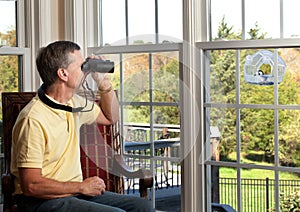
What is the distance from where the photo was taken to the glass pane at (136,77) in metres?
3.52

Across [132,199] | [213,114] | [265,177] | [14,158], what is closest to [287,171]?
[265,177]

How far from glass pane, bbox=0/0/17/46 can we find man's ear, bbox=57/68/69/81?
3.44 ft

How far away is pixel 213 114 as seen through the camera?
3271 millimetres

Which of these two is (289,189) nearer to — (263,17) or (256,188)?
(256,188)

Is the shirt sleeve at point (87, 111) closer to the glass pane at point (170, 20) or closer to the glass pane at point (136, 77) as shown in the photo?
the glass pane at point (136, 77)

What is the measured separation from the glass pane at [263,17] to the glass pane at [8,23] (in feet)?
5.15

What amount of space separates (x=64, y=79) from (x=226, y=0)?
3.51 ft

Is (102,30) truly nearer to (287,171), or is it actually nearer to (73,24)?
(73,24)

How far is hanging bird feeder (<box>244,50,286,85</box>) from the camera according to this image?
299 centimetres

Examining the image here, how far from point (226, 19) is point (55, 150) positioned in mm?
1249

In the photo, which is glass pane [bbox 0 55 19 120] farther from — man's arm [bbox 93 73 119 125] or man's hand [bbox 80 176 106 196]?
man's hand [bbox 80 176 106 196]

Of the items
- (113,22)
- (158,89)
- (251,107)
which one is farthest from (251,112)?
(113,22)

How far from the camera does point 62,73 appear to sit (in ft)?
9.07

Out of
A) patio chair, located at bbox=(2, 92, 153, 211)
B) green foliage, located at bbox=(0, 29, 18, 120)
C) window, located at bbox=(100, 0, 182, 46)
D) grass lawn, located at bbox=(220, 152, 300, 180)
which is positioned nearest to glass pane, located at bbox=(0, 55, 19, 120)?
green foliage, located at bbox=(0, 29, 18, 120)
